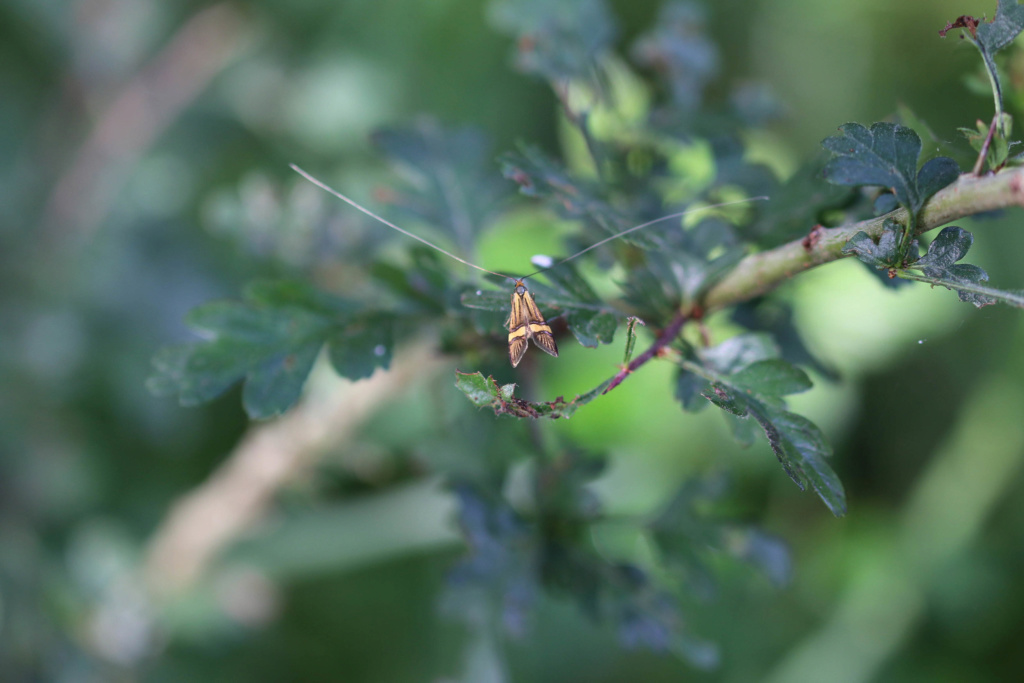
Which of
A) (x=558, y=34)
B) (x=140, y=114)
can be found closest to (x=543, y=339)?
(x=558, y=34)

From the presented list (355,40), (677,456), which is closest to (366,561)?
(677,456)

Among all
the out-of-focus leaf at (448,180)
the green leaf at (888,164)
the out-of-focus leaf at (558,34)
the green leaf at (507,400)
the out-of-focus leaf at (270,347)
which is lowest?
the out-of-focus leaf at (270,347)

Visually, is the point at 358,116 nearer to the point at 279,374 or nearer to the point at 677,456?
the point at 677,456

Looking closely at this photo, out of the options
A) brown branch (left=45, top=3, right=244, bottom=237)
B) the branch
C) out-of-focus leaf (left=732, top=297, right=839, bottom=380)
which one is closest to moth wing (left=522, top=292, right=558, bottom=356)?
the branch

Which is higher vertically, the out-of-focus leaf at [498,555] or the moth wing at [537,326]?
the moth wing at [537,326]

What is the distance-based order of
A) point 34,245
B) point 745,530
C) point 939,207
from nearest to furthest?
point 939,207
point 745,530
point 34,245

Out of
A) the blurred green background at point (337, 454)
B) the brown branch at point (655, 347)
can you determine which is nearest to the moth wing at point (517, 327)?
the brown branch at point (655, 347)

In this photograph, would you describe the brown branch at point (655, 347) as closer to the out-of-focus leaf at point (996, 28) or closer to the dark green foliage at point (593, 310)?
the dark green foliage at point (593, 310)
